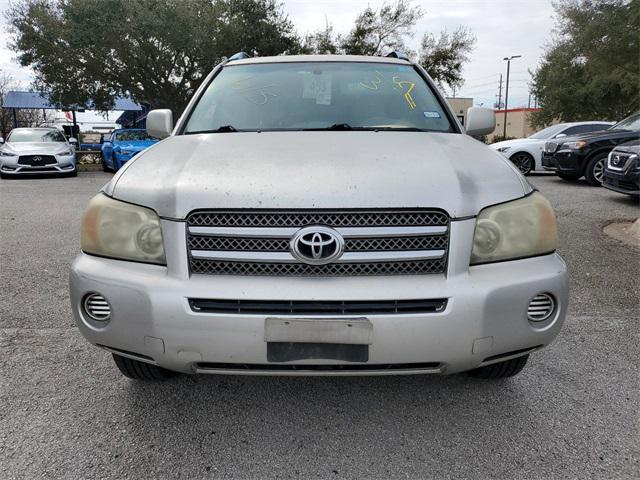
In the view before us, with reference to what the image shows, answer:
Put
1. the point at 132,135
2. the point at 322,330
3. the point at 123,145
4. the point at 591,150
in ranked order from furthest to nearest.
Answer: the point at 132,135 < the point at 123,145 < the point at 591,150 < the point at 322,330

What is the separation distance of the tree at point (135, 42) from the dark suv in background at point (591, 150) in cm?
1420

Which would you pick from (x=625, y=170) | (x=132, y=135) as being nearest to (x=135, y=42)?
(x=132, y=135)

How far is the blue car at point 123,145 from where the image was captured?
13633mm

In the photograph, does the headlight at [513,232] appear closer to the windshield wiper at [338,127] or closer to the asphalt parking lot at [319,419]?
the asphalt parking lot at [319,419]

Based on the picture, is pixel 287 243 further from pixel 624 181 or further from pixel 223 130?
pixel 624 181

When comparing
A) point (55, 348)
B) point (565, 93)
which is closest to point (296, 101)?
point (55, 348)

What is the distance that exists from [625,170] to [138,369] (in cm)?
776

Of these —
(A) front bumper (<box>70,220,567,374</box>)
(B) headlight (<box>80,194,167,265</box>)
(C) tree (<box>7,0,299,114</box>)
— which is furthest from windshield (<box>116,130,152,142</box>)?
(A) front bumper (<box>70,220,567,374</box>)

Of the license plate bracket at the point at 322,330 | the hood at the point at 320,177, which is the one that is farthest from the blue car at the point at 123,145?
the license plate bracket at the point at 322,330

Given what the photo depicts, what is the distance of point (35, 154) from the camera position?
42.2 ft

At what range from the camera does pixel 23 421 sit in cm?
220

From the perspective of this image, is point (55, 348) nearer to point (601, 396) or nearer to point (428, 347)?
point (428, 347)

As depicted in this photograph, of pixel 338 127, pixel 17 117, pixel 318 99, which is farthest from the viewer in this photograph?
pixel 17 117

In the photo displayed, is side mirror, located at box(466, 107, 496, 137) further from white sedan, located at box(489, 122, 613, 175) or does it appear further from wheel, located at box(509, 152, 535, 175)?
wheel, located at box(509, 152, 535, 175)
